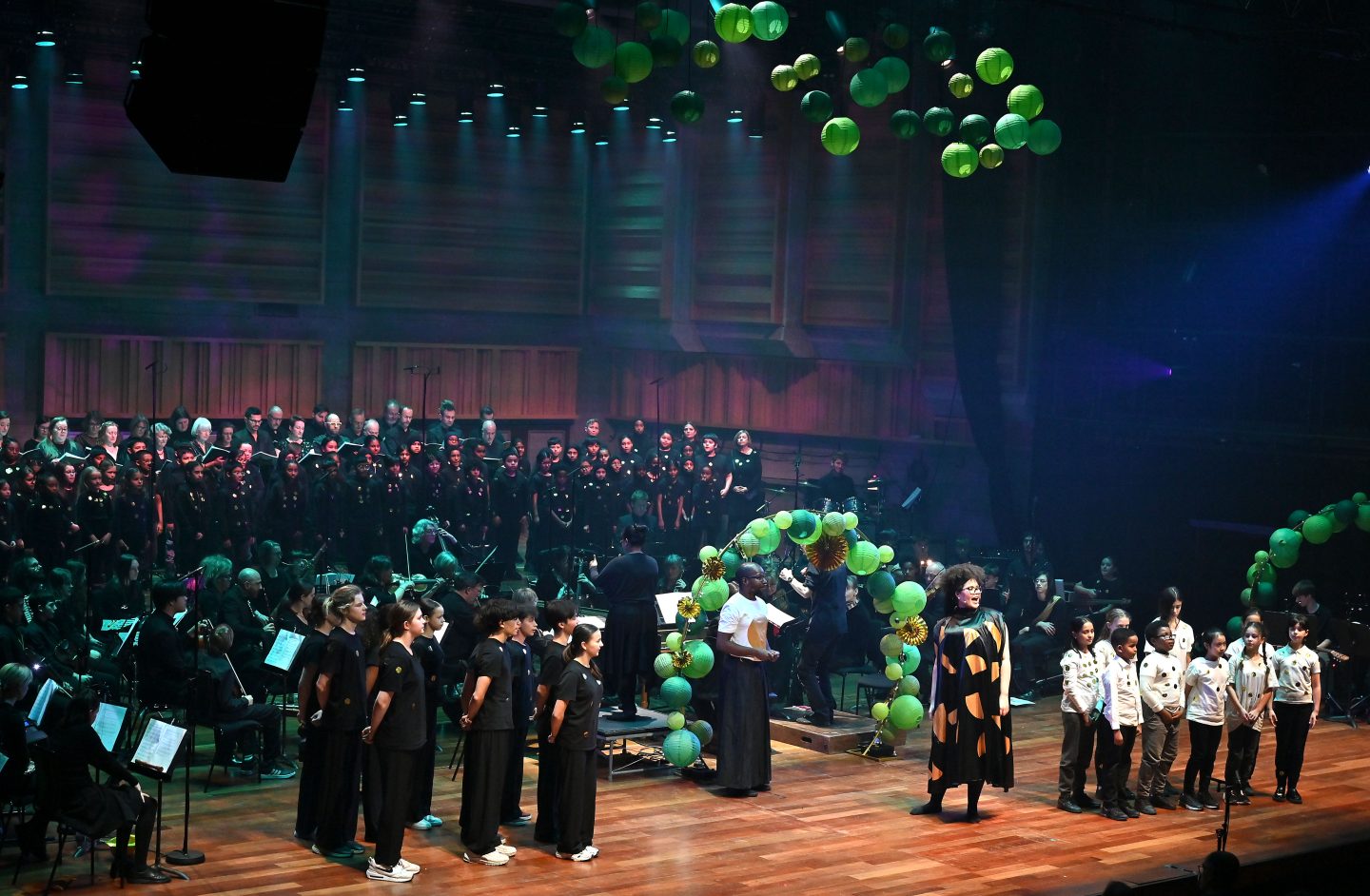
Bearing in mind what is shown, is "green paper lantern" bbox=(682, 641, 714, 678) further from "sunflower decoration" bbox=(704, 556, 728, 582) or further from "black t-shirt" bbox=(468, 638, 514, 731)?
"black t-shirt" bbox=(468, 638, 514, 731)

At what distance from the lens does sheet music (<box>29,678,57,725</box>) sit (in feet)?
27.7

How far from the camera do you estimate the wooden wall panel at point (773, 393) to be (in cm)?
2002

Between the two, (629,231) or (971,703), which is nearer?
(971,703)

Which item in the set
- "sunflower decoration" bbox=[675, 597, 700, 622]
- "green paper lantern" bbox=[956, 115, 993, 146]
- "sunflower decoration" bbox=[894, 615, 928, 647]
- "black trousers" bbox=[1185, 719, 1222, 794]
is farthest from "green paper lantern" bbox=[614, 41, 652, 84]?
"black trousers" bbox=[1185, 719, 1222, 794]

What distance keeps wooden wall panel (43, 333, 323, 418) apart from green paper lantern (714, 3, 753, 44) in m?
11.2

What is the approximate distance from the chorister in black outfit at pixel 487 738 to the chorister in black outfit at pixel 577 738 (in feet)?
0.93

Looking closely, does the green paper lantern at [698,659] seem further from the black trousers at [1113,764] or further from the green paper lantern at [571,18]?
the green paper lantern at [571,18]

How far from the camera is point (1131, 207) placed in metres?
17.3

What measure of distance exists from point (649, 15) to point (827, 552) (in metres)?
3.73

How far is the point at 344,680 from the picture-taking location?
842cm

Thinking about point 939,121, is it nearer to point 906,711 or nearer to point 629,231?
point 906,711

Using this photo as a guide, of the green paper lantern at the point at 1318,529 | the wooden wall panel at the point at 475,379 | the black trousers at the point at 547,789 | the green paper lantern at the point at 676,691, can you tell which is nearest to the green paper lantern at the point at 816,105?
the green paper lantern at the point at 676,691

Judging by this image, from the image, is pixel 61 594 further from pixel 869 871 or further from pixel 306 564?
pixel 869 871

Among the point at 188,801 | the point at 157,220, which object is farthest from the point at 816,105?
the point at 157,220
